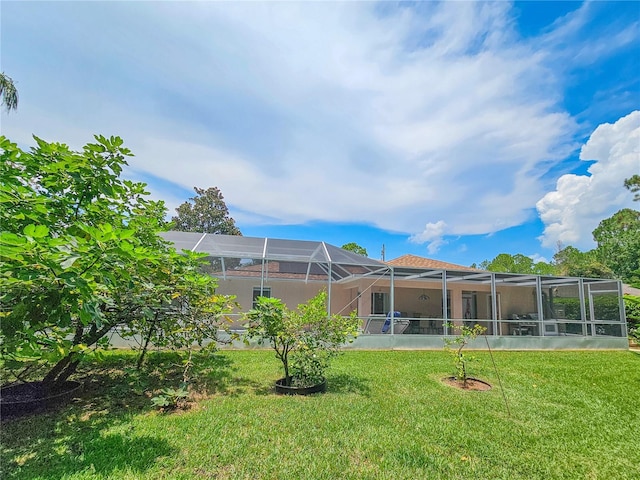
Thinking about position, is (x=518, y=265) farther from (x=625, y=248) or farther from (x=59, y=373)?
(x=59, y=373)

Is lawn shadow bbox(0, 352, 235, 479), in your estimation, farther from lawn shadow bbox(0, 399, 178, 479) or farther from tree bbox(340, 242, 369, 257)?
tree bbox(340, 242, 369, 257)

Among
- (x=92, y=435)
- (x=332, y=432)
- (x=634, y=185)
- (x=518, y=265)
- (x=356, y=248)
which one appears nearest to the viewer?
(x=92, y=435)

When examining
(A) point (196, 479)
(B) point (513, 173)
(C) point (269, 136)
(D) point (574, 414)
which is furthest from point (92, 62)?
(B) point (513, 173)

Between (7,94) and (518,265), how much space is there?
5740 cm

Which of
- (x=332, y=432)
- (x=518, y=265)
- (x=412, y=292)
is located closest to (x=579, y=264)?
→ (x=518, y=265)

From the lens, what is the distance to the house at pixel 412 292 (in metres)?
10.9

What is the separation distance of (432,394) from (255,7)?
321 inches

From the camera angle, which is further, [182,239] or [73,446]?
[182,239]

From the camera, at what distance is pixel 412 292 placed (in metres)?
17.8

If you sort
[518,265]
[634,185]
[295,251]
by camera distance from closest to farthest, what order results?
[295,251]
[634,185]
[518,265]

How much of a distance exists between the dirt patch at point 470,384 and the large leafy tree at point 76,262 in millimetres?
4911

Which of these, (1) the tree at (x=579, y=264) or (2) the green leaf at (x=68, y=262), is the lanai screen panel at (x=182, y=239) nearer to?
(2) the green leaf at (x=68, y=262)

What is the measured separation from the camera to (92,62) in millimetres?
6188

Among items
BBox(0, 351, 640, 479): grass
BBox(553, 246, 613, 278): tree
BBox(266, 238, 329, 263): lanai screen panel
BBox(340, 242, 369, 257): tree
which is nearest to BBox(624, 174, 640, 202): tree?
BBox(553, 246, 613, 278): tree
